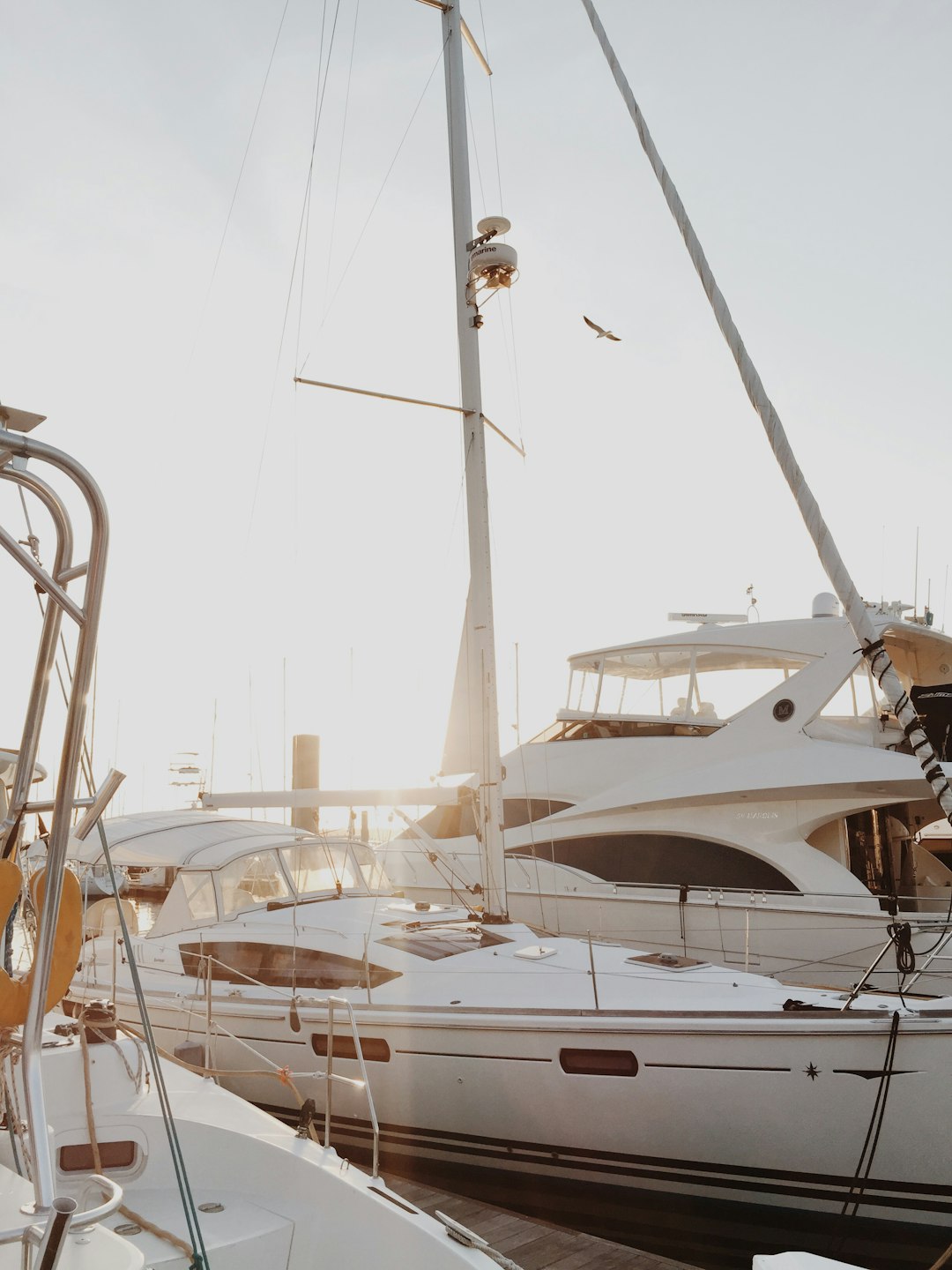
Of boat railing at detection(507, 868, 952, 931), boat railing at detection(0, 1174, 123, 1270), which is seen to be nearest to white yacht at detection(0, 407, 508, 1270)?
boat railing at detection(0, 1174, 123, 1270)

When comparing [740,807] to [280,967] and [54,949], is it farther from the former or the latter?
[54,949]

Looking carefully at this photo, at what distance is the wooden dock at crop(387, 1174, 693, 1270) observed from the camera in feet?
15.7

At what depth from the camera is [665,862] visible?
422 inches

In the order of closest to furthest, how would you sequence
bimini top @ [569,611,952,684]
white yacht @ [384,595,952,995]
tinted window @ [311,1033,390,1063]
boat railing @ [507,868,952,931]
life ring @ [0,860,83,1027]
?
life ring @ [0,860,83,1027] → tinted window @ [311,1033,390,1063] → boat railing @ [507,868,952,931] → white yacht @ [384,595,952,995] → bimini top @ [569,611,952,684]

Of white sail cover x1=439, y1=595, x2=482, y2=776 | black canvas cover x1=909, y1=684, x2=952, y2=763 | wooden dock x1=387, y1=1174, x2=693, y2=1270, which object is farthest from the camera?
black canvas cover x1=909, y1=684, x2=952, y2=763

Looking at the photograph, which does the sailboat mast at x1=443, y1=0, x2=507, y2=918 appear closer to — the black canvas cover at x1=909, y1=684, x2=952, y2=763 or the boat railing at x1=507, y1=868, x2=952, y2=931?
the boat railing at x1=507, y1=868, x2=952, y2=931

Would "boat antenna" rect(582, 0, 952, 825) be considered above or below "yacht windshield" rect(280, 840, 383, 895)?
above

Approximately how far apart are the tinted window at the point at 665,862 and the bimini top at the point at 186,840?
3.00 meters

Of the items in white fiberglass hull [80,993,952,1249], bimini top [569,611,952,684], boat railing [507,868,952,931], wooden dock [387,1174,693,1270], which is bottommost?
wooden dock [387,1174,693,1270]

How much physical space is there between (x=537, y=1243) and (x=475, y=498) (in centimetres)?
594

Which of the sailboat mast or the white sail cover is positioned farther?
the white sail cover

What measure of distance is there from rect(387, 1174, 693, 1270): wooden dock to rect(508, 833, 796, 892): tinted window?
476cm

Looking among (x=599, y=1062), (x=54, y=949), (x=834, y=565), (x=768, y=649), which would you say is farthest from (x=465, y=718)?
(x=54, y=949)

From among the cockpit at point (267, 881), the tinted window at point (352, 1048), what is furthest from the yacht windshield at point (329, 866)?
the tinted window at point (352, 1048)
